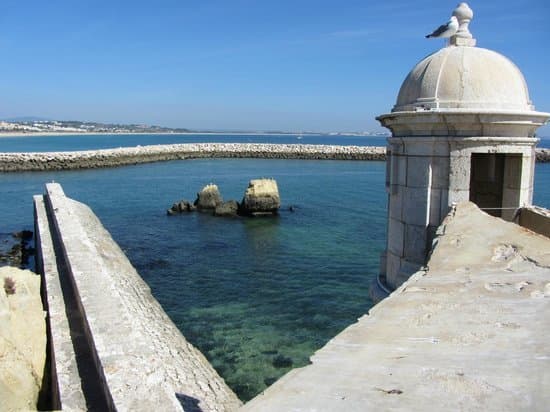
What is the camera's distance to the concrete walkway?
2148 millimetres

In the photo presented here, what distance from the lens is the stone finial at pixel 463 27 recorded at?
5.83m

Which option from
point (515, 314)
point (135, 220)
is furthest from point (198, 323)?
point (135, 220)

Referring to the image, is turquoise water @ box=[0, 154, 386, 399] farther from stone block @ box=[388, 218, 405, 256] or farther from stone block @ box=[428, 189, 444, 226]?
stone block @ box=[428, 189, 444, 226]

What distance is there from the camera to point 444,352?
8.57 ft

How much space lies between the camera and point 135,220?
24.8m

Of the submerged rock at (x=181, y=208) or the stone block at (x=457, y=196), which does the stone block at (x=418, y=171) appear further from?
the submerged rock at (x=181, y=208)

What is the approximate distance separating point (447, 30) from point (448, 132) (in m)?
1.34

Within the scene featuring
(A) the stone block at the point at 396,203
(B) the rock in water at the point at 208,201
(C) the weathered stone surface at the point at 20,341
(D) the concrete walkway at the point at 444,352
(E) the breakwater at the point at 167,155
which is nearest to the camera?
(D) the concrete walkway at the point at 444,352

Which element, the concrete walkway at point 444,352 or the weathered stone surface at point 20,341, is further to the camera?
the weathered stone surface at point 20,341

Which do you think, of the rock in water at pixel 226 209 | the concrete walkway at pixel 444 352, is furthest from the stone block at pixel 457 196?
the rock in water at pixel 226 209

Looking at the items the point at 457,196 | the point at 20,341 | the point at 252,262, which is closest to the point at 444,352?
the point at 457,196

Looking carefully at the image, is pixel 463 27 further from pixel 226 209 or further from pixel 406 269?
pixel 226 209

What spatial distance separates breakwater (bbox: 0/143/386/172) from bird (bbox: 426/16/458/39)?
166 ft

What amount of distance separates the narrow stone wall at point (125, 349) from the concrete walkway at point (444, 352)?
2960 millimetres
